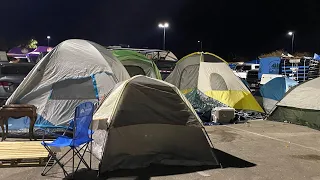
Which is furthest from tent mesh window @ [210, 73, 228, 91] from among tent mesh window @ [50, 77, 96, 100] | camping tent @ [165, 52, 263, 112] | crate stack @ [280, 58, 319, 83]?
crate stack @ [280, 58, 319, 83]

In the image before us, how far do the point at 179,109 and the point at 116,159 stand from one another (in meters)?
1.47

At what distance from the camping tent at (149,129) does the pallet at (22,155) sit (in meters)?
1.04

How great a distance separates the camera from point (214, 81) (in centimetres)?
1380

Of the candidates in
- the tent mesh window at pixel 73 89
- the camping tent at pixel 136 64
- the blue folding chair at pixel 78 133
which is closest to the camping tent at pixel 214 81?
the camping tent at pixel 136 64

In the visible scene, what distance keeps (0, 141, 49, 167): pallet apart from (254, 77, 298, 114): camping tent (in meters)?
9.95

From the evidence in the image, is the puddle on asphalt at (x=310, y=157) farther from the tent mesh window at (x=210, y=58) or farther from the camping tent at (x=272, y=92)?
the tent mesh window at (x=210, y=58)

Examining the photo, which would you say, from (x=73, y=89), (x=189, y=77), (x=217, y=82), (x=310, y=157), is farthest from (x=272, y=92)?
(x=73, y=89)

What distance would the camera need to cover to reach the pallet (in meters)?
6.43

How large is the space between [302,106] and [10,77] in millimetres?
9606

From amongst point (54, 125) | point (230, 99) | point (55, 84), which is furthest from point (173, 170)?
point (230, 99)

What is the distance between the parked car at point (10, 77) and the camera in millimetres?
11612

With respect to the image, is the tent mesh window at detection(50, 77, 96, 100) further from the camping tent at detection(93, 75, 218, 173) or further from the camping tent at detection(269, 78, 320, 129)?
the camping tent at detection(269, 78, 320, 129)

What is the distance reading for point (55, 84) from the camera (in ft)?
31.2

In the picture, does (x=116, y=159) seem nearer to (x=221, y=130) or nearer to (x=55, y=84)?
(x=55, y=84)
